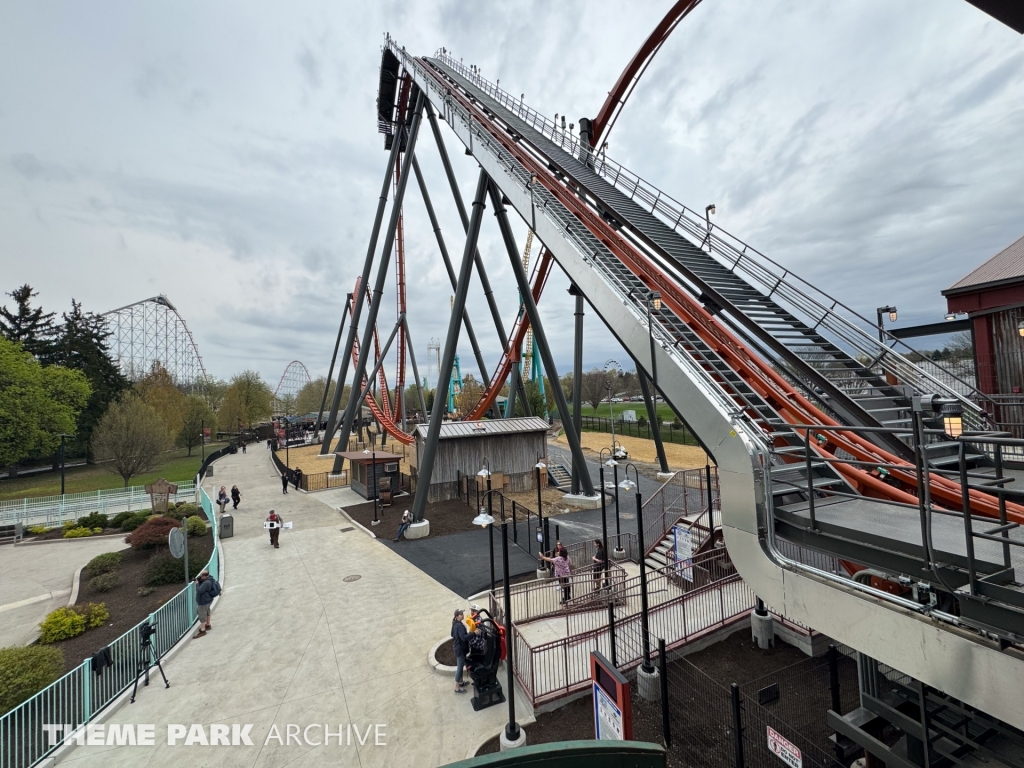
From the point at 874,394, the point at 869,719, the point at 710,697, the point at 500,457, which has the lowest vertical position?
the point at 710,697

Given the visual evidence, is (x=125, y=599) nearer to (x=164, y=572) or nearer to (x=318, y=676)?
(x=164, y=572)

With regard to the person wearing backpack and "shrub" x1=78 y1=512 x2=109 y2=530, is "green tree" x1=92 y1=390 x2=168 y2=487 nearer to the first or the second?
"shrub" x1=78 y1=512 x2=109 y2=530

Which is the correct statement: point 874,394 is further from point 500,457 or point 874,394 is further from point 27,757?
point 500,457

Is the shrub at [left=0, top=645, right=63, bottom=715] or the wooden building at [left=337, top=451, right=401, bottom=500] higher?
the wooden building at [left=337, top=451, right=401, bottom=500]

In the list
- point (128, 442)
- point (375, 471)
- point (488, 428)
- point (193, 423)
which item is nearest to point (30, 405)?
point (128, 442)

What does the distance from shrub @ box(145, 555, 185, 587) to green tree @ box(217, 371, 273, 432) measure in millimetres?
58758

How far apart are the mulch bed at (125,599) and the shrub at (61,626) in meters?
0.14

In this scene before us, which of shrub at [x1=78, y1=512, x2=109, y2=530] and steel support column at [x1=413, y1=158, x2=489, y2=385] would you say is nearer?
shrub at [x1=78, y1=512, x2=109, y2=530]

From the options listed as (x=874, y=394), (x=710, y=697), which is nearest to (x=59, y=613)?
(x=710, y=697)

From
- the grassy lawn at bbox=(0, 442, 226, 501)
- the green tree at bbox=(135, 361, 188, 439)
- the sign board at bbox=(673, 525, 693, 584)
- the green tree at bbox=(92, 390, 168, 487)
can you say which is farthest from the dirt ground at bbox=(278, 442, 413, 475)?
the sign board at bbox=(673, 525, 693, 584)

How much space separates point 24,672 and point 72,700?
1415mm

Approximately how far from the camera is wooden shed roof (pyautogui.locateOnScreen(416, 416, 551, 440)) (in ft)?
73.8

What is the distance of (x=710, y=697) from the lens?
779 centimetres

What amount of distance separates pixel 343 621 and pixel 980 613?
1138cm
